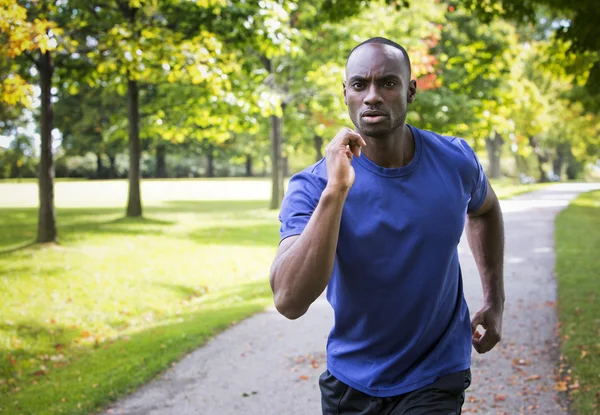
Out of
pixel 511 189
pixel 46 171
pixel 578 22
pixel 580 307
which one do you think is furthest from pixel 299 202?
pixel 511 189

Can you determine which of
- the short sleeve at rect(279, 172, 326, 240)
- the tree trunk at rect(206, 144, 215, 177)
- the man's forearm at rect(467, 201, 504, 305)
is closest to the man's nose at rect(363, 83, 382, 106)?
the short sleeve at rect(279, 172, 326, 240)

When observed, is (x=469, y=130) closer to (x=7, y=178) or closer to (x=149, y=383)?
(x=149, y=383)

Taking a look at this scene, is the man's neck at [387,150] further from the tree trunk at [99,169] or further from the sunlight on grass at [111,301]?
the tree trunk at [99,169]

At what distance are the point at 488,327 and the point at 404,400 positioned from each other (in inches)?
27.0

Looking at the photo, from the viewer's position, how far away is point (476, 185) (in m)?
2.79

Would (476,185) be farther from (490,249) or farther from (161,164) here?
(161,164)

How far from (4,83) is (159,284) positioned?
14.7 ft

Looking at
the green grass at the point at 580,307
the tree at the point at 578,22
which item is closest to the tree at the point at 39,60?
the tree at the point at 578,22

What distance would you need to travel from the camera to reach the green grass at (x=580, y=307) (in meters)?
6.04

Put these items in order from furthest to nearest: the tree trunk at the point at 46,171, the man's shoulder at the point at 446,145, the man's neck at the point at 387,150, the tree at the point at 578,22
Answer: the tree trunk at the point at 46,171 → the tree at the point at 578,22 → the man's shoulder at the point at 446,145 → the man's neck at the point at 387,150

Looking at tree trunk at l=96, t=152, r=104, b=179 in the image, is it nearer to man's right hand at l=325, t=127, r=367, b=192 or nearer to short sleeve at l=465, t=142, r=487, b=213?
short sleeve at l=465, t=142, r=487, b=213

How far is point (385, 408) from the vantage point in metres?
2.57

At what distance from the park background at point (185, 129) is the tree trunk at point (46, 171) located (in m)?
0.03

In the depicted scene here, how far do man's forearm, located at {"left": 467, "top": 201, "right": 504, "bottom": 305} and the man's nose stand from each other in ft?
3.23
